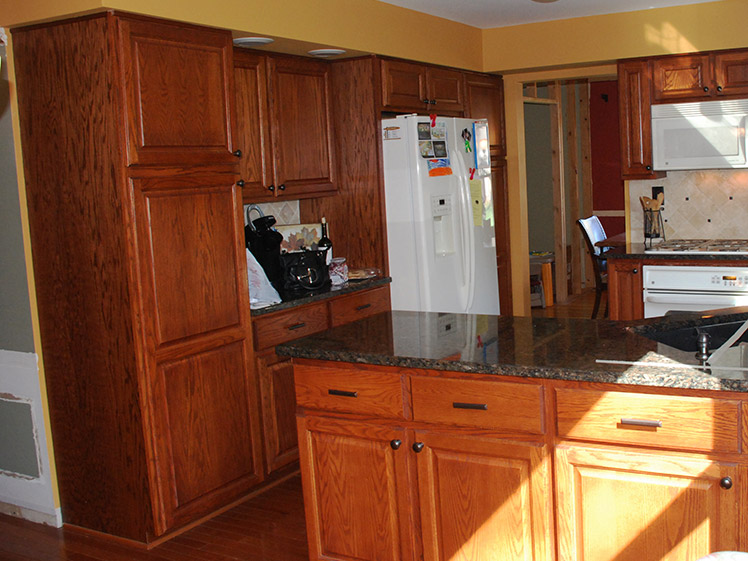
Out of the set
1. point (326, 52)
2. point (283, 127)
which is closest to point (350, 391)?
point (283, 127)

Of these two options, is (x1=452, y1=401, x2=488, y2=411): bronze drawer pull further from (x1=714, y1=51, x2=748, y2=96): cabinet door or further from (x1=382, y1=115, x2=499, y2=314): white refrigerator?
(x1=714, y1=51, x2=748, y2=96): cabinet door

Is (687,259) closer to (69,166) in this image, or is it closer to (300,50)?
(300,50)

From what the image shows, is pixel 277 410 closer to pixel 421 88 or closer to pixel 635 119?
pixel 421 88

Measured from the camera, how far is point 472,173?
494cm

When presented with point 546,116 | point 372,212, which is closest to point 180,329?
point 372,212

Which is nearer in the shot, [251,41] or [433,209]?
[251,41]

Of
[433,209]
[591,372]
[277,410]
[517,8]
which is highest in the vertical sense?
[517,8]

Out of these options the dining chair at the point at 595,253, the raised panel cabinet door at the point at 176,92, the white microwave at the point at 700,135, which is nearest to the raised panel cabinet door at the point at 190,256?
the raised panel cabinet door at the point at 176,92

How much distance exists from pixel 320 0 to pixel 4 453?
2588 millimetres

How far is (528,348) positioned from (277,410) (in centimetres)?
175

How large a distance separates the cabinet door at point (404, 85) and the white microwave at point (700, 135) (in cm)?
150

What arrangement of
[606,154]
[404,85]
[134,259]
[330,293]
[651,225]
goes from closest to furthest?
1. [134,259]
2. [330,293]
3. [404,85]
4. [651,225]
5. [606,154]

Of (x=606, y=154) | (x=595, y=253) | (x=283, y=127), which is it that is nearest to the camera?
(x=283, y=127)

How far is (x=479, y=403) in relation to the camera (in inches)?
90.8
